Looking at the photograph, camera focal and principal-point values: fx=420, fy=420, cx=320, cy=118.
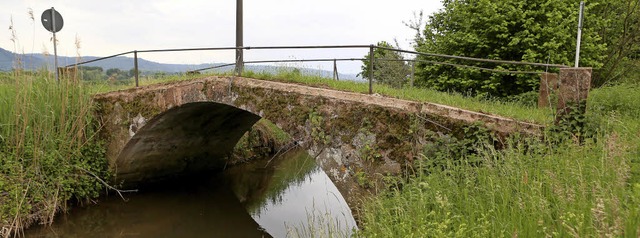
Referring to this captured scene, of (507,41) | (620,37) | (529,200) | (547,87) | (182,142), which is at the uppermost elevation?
(620,37)

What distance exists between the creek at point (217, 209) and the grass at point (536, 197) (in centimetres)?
262

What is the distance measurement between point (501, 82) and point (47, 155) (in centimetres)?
932

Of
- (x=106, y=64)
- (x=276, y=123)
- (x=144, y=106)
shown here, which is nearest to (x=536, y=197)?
(x=276, y=123)

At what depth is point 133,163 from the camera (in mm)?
9539

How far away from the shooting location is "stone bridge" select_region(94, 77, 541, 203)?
201 inches

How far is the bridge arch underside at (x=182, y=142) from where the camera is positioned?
8.84 meters

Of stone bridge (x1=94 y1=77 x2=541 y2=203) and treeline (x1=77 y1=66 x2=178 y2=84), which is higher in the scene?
treeline (x1=77 y1=66 x2=178 y2=84)

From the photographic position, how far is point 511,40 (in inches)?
375

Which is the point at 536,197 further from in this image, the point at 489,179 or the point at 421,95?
the point at 421,95

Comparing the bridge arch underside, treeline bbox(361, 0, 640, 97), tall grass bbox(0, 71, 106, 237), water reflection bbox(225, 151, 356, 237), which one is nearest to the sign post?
tall grass bbox(0, 71, 106, 237)

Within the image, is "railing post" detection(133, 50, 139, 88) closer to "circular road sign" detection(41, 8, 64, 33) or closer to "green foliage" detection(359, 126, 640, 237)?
"circular road sign" detection(41, 8, 64, 33)

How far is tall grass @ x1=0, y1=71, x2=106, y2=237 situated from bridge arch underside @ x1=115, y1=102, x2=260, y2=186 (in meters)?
1.10

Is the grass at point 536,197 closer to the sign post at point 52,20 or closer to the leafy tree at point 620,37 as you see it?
the sign post at point 52,20

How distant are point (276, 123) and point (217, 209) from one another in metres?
3.79
